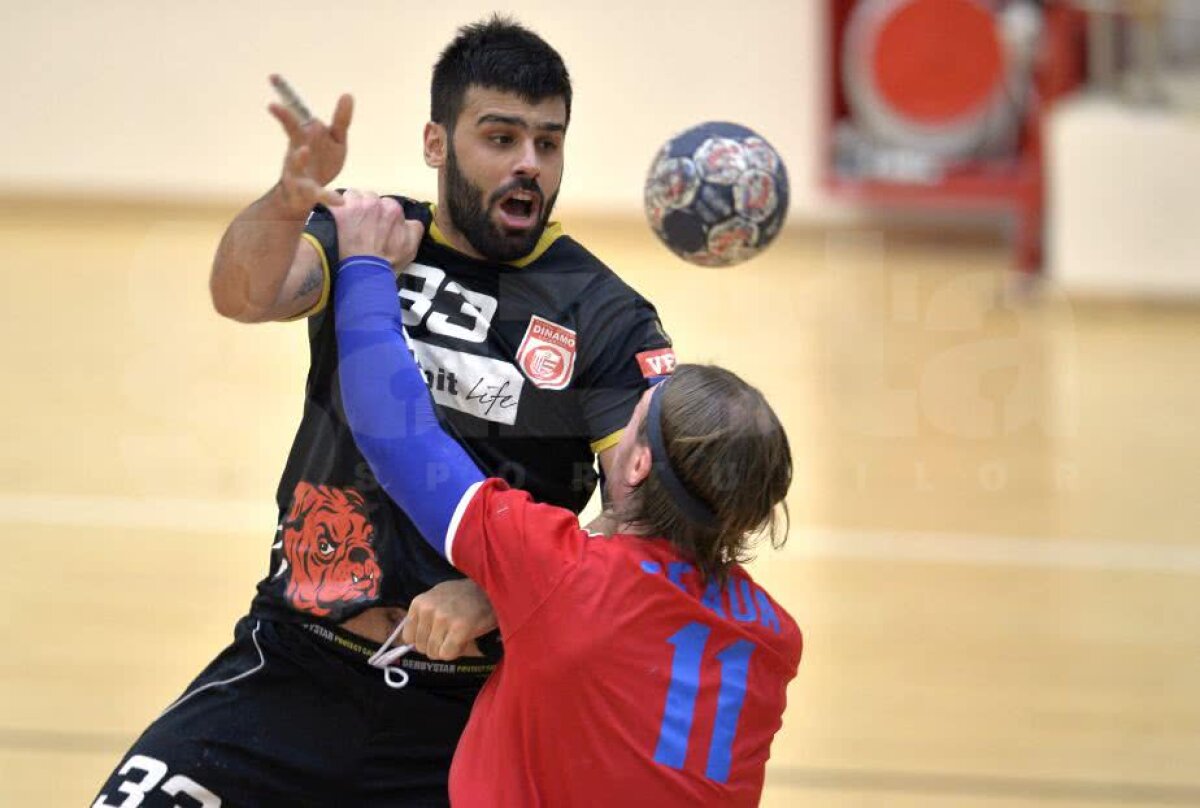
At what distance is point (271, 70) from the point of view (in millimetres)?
12523

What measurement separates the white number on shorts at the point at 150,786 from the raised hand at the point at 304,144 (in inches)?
41.4

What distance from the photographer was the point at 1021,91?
1281 cm

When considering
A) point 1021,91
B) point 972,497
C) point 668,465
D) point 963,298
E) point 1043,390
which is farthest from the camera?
point 1021,91

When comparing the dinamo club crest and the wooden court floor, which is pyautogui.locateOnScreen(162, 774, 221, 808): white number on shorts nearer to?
the dinamo club crest

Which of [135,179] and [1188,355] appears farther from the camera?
[135,179]

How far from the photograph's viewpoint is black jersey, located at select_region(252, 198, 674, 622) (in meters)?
2.86

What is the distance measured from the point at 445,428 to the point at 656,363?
392 mm

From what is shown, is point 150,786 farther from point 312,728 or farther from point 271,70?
point 271,70

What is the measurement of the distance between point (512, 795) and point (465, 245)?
101 cm

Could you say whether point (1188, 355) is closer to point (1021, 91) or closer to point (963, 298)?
point (963, 298)

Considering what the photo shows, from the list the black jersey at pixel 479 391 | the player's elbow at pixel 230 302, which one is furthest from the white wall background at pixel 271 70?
the player's elbow at pixel 230 302

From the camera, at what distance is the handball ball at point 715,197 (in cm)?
319

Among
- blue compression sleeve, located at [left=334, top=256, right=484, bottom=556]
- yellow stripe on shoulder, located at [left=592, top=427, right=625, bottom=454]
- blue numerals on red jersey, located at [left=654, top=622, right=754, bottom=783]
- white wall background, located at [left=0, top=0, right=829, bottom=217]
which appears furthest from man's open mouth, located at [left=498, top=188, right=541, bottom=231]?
white wall background, located at [left=0, top=0, right=829, bottom=217]

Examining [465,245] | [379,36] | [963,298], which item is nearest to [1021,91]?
[963,298]
